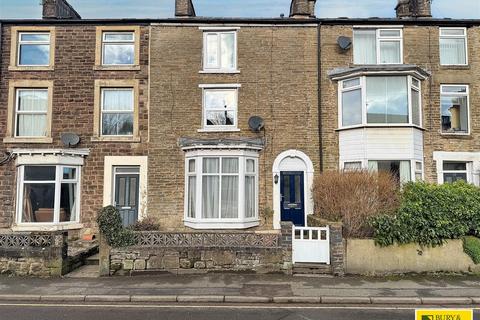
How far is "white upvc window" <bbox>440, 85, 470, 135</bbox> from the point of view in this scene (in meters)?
14.9

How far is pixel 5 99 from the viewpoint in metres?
14.6

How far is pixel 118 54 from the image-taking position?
15102 millimetres

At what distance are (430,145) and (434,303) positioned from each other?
28.4 feet

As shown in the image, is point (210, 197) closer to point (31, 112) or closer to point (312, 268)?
point (312, 268)

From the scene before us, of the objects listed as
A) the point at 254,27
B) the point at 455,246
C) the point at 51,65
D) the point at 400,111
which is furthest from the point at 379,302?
the point at 51,65

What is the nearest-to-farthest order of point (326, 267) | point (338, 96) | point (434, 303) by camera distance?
point (434, 303), point (326, 267), point (338, 96)

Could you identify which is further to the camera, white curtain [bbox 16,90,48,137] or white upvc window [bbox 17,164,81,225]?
white curtain [bbox 16,90,48,137]

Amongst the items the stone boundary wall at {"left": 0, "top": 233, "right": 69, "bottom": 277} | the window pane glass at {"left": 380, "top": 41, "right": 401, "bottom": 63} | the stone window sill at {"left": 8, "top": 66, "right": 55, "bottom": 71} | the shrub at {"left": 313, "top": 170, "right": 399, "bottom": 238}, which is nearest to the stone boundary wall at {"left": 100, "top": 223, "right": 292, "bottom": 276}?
the stone boundary wall at {"left": 0, "top": 233, "right": 69, "bottom": 277}

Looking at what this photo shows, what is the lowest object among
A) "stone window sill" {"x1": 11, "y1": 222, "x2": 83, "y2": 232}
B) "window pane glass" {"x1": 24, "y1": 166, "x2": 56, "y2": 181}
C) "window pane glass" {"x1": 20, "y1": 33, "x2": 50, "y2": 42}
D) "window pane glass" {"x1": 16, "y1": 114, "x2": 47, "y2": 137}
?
"stone window sill" {"x1": 11, "y1": 222, "x2": 83, "y2": 232}

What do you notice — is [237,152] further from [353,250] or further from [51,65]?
[51,65]

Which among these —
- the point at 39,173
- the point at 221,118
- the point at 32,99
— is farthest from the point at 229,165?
the point at 32,99

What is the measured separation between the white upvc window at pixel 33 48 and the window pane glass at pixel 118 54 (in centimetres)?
A: 232

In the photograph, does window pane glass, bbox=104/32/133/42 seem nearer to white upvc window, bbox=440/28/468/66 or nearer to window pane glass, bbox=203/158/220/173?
window pane glass, bbox=203/158/220/173

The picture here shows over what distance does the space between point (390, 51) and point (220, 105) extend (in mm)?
7336
